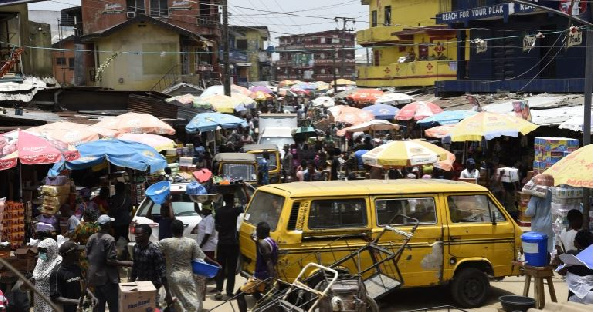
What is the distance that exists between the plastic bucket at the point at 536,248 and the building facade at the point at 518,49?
16.3 m

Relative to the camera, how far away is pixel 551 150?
16.9 metres

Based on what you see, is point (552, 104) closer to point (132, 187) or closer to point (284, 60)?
point (132, 187)

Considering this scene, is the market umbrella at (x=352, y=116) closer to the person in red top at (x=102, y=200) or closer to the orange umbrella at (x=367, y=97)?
Answer: the orange umbrella at (x=367, y=97)

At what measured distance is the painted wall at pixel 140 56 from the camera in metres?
48.4

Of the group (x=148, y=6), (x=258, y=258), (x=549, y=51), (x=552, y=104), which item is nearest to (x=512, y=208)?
(x=552, y=104)

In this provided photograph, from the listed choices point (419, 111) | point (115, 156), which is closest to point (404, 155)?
point (115, 156)

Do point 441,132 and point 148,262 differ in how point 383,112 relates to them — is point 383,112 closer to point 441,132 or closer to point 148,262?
point 441,132

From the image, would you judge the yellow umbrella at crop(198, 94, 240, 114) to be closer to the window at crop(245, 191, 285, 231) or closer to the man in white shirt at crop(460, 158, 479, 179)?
the man in white shirt at crop(460, 158, 479, 179)

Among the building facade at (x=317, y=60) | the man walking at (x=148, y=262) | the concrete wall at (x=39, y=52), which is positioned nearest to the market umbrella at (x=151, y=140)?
the man walking at (x=148, y=262)

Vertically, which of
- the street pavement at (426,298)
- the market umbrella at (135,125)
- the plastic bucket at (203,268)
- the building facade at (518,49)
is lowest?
the street pavement at (426,298)

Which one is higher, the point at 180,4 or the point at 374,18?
the point at 180,4

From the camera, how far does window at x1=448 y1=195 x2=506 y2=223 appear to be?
449 inches

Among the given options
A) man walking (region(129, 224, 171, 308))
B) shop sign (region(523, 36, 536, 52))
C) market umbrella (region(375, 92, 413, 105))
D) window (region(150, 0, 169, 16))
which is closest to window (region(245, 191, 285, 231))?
man walking (region(129, 224, 171, 308))

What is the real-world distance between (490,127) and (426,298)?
27.5ft
